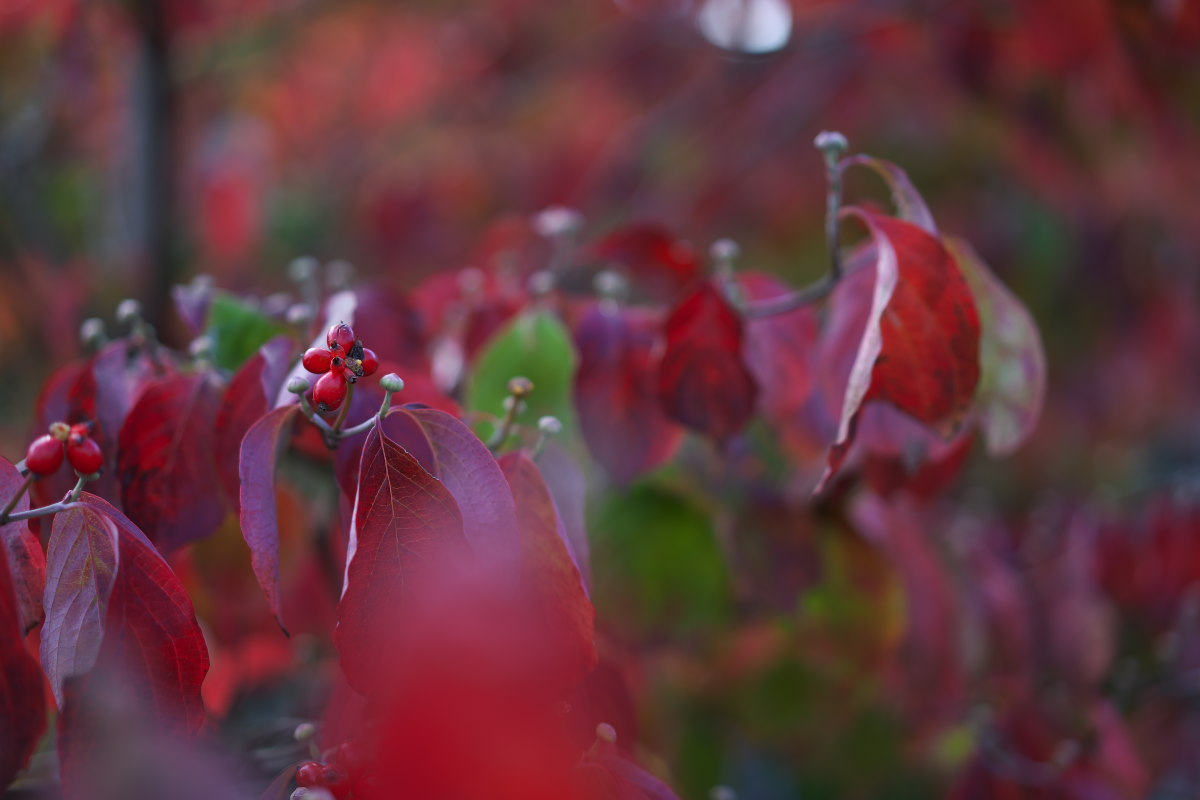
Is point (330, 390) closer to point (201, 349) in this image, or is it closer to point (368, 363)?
point (368, 363)

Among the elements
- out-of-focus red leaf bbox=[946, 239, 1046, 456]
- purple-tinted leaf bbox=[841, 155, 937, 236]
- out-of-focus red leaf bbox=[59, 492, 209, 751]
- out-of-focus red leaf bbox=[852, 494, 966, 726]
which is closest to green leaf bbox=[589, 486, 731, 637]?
out-of-focus red leaf bbox=[852, 494, 966, 726]

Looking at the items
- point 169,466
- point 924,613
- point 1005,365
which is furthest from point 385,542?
point 924,613

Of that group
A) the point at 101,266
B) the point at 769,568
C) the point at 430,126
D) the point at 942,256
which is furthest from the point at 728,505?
the point at 430,126

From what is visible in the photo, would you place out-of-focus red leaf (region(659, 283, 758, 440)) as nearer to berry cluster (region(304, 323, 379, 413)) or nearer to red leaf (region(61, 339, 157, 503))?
berry cluster (region(304, 323, 379, 413))

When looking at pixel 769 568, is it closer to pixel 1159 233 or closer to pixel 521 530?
pixel 521 530

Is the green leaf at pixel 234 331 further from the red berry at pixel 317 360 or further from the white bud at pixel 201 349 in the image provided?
the red berry at pixel 317 360
